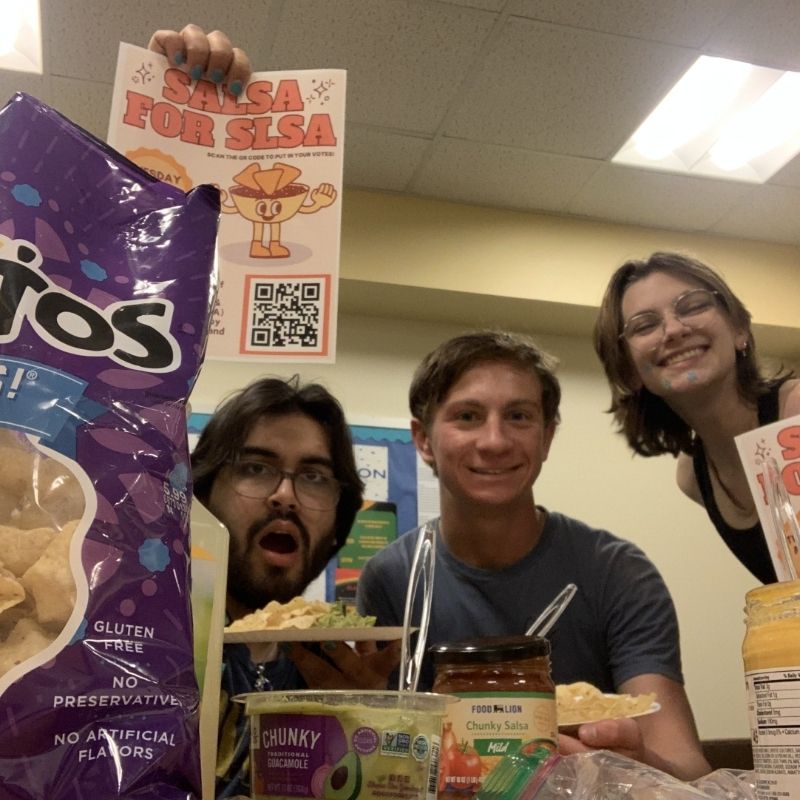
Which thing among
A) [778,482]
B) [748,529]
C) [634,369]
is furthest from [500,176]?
[778,482]

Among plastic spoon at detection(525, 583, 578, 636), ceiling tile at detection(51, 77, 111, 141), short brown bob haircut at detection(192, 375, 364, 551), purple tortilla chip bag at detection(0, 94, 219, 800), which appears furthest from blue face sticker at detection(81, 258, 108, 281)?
ceiling tile at detection(51, 77, 111, 141)

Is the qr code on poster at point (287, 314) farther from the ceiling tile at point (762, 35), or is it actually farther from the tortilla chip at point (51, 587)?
the ceiling tile at point (762, 35)

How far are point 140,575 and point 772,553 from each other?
0.44 meters

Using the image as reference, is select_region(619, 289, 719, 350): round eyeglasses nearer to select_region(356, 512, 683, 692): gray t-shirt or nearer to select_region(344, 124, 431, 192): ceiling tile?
select_region(356, 512, 683, 692): gray t-shirt

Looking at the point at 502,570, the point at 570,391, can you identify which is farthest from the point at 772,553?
the point at 570,391

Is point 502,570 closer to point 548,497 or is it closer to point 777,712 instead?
point 777,712

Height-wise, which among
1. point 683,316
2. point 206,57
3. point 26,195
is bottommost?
point 26,195

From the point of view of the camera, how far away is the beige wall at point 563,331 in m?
2.58

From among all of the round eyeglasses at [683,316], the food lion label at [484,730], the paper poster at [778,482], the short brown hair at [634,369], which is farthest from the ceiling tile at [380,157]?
the food lion label at [484,730]

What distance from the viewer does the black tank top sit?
5.68 ft

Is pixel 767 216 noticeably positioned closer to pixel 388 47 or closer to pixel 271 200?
pixel 388 47

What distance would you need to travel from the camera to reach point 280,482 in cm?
129

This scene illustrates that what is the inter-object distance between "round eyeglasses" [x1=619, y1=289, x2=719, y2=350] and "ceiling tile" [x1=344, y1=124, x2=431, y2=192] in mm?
951

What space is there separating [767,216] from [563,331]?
32.1 inches
